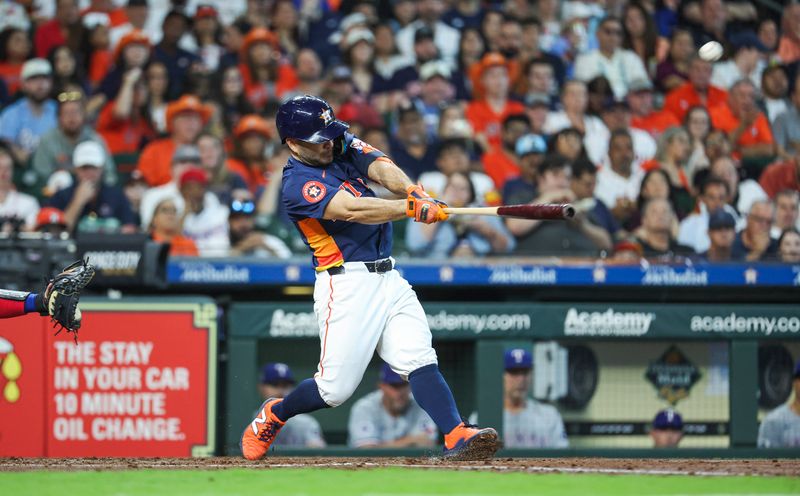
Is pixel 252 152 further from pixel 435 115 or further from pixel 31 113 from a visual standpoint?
pixel 31 113

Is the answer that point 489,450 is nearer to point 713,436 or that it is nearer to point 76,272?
point 76,272

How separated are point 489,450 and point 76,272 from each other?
2363 mm

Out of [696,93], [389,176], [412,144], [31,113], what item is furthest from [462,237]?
[31,113]

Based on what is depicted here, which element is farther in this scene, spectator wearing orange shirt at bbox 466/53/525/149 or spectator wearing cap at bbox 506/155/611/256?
spectator wearing orange shirt at bbox 466/53/525/149

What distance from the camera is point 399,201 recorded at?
17.8ft

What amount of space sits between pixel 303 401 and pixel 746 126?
22.1 feet

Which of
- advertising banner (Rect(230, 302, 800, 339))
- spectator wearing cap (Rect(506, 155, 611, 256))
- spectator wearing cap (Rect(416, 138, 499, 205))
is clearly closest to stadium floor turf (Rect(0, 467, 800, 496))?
advertising banner (Rect(230, 302, 800, 339))

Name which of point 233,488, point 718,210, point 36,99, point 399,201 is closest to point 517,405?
point 718,210

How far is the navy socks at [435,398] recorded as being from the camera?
220 inches

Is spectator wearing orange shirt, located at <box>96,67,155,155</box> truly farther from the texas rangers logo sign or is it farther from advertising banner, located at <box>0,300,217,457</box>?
the texas rangers logo sign

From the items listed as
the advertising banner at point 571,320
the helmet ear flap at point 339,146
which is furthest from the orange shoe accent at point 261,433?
the advertising banner at point 571,320

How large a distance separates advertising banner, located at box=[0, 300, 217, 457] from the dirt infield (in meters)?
1.86

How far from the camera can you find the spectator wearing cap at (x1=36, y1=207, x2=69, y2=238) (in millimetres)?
8703

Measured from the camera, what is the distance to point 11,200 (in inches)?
372
